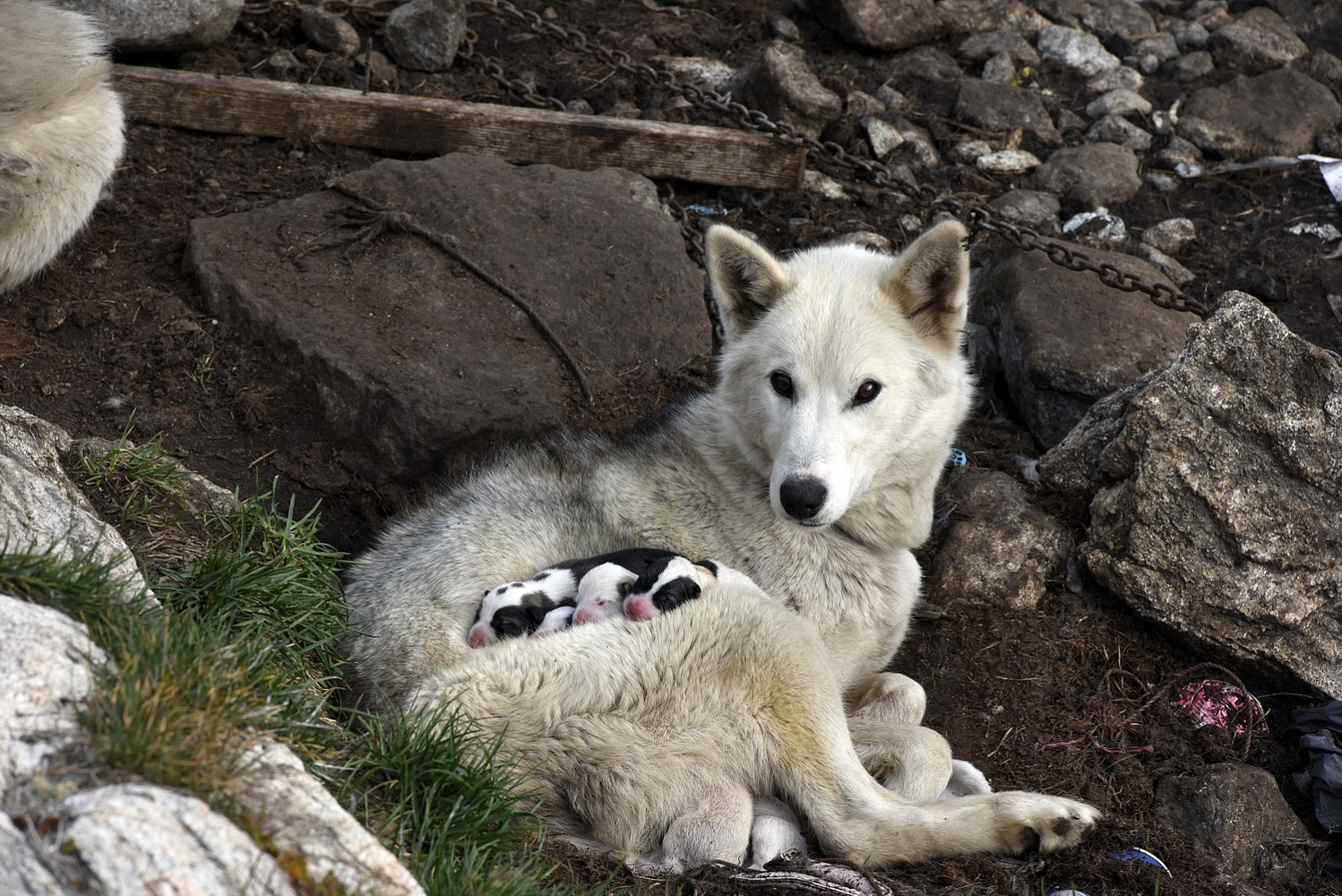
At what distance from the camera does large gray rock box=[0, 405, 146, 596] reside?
329cm

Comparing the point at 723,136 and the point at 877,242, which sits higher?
the point at 723,136

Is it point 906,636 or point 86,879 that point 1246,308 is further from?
point 86,879

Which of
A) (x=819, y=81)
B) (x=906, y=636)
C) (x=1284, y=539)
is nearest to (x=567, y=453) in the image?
(x=906, y=636)

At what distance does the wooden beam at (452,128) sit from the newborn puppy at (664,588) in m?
4.02

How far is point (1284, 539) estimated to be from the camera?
4781 mm

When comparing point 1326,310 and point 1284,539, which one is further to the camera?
point 1326,310

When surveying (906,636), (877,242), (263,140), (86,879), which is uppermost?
(86,879)

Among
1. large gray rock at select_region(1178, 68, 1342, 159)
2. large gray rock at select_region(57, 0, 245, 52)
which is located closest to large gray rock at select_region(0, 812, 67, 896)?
large gray rock at select_region(57, 0, 245, 52)

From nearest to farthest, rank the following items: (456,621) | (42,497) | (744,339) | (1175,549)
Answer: (42,497) → (456,621) → (744,339) → (1175,549)

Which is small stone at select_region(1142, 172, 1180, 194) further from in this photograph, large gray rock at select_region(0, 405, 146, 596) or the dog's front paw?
large gray rock at select_region(0, 405, 146, 596)

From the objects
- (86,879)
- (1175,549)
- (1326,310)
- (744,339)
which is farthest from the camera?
(1326,310)

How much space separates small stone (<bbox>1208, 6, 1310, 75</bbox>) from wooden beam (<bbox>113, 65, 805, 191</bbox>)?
4.33 m

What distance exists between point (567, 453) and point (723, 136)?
340 centimetres

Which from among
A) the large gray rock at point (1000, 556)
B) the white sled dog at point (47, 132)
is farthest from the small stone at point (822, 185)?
the white sled dog at point (47, 132)
